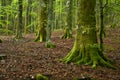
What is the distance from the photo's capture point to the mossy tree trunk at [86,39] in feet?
38.0

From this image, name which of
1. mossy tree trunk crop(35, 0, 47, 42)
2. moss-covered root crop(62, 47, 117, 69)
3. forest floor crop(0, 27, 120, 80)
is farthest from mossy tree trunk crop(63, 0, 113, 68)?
mossy tree trunk crop(35, 0, 47, 42)

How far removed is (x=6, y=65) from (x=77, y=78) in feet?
11.2

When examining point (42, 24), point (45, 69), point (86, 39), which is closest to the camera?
point (45, 69)

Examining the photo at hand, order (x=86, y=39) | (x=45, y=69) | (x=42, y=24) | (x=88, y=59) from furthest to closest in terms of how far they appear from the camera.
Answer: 1. (x=42, y=24)
2. (x=86, y=39)
3. (x=88, y=59)
4. (x=45, y=69)

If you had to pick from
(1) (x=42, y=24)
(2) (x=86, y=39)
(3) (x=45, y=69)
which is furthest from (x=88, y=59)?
(1) (x=42, y=24)

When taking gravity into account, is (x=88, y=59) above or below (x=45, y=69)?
above

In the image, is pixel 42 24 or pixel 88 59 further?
pixel 42 24

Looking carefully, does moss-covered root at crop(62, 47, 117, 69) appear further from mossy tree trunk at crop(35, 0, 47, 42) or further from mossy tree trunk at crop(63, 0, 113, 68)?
mossy tree trunk at crop(35, 0, 47, 42)

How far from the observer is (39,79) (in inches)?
343

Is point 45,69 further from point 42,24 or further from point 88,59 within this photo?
point 42,24

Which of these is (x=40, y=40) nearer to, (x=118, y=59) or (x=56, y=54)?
(x=56, y=54)

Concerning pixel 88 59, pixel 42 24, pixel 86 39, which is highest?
pixel 42 24

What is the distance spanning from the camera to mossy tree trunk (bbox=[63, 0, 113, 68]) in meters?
11.6

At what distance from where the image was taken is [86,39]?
11.8 metres
